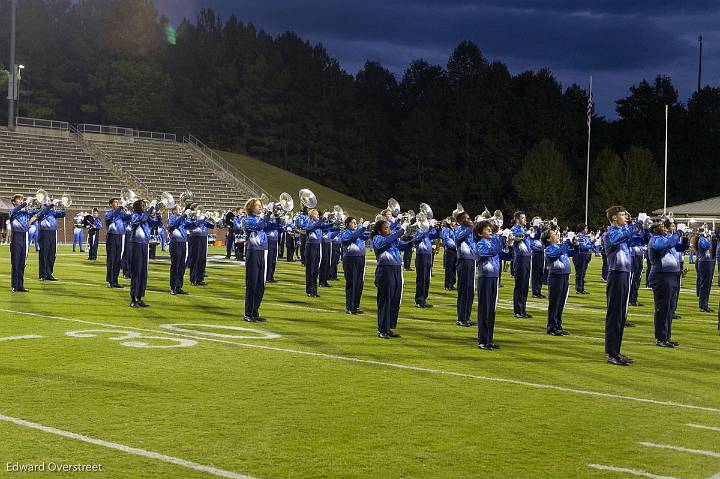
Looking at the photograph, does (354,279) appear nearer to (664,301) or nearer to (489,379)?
(664,301)

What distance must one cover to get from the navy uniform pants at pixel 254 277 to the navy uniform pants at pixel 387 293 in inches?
72.8

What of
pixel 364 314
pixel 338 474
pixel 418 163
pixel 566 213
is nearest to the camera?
pixel 338 474

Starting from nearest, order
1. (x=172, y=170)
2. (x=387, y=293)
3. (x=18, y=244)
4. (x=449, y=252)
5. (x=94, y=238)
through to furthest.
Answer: (x=387, y=293)
(x=18, y=244)
(x=449, y=252)
(x=94, y=238)
(x=172, y=170)

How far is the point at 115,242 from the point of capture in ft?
57.3

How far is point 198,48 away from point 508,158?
28.4 m

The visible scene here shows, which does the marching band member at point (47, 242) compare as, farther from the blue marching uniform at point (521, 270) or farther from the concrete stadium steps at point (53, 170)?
the concrete stadium steps at point (53, 170)

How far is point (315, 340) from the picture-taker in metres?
10.4

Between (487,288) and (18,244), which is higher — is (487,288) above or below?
below

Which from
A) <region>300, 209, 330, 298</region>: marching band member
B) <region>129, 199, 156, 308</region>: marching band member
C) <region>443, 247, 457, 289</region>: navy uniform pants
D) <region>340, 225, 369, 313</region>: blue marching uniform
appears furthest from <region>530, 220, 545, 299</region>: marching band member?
<region>129, 199, 156, 308</region>: marching band member

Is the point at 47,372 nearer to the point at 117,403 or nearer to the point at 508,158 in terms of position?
A: the point at 117,403

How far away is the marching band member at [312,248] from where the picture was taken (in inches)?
660

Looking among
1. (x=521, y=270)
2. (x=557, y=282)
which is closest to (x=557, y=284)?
(x=557, y=282)

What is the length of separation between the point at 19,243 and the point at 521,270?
8.72 metres

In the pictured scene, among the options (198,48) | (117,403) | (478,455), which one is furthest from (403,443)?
(198,48)
